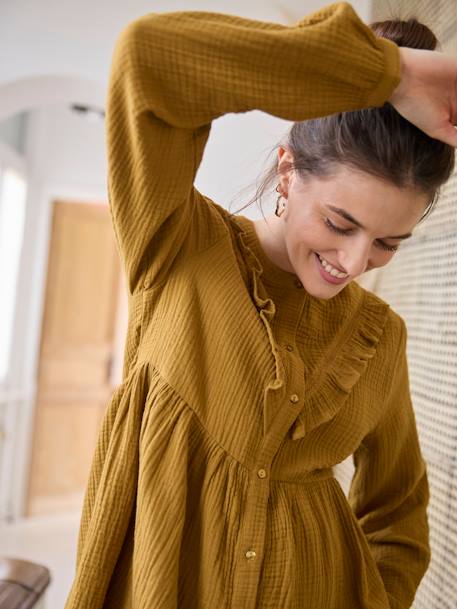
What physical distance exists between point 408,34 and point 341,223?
25 cm

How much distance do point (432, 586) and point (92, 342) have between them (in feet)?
14.4

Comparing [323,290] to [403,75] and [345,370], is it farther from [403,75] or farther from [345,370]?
[403,75]

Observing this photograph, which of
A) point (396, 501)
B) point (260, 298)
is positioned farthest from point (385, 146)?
point (396, 501)

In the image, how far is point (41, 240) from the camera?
516 centimetres

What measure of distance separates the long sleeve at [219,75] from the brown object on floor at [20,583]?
2.40 ft

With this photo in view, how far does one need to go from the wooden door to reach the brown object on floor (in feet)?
13.1

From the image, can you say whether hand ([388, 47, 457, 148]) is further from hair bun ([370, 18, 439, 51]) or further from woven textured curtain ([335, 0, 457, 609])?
woven textured curtain ([335, 0, 457, 609])

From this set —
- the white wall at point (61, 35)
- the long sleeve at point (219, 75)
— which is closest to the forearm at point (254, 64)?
the long sleeve at point (219, 75)

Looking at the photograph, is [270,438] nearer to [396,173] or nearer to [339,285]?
[339,285]

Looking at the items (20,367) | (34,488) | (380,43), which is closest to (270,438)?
(380,43)

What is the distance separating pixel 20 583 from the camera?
1.22 metres

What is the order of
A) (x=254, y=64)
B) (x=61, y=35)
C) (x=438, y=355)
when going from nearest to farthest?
(x=254, y=64), (x=438, y=355), (x=61, y=35)

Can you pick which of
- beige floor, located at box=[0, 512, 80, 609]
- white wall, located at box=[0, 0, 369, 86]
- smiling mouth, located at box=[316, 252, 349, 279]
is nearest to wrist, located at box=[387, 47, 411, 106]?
smiling mouth, located at box=[316, 252, 349, 279]

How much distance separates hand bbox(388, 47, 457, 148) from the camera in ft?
2.48
